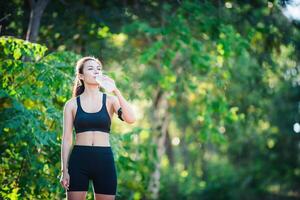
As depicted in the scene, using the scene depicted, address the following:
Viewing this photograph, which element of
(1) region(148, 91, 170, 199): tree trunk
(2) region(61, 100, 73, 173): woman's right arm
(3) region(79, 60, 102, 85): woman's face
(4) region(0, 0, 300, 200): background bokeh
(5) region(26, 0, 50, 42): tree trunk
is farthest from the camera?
(1) region(148, 91, 170, 199): tree trunk

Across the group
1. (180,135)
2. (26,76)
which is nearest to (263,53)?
(26,76)

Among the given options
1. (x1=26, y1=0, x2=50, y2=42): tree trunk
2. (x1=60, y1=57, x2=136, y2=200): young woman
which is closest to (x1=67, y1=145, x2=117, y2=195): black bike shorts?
(x1=60, y1=57, x2=136, y2=200): young woman

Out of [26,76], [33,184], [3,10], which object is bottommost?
[33,184]

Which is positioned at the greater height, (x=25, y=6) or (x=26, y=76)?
(x=25, y=6)

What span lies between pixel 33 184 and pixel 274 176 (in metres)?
16.8

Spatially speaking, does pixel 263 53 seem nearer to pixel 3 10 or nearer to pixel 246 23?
pixel 246 23

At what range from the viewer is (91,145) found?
4.83 m

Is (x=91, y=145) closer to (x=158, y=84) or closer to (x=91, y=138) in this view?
(x=91, y=138)

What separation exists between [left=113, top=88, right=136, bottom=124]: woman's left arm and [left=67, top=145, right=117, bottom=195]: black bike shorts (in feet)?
1.19

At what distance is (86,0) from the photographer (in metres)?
9.97

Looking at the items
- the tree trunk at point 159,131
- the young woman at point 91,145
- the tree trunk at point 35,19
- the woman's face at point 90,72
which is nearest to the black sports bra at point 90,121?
the young woman at point 91,145

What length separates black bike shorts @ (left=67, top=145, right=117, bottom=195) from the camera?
4781mm

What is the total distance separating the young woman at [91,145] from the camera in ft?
15.7

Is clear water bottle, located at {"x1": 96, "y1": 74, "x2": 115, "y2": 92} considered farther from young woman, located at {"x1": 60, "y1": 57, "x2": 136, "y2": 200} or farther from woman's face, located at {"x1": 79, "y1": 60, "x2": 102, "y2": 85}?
woman's face, located at {"x1": 79, "y1": 60, "x2": 102, "y2": 85}
